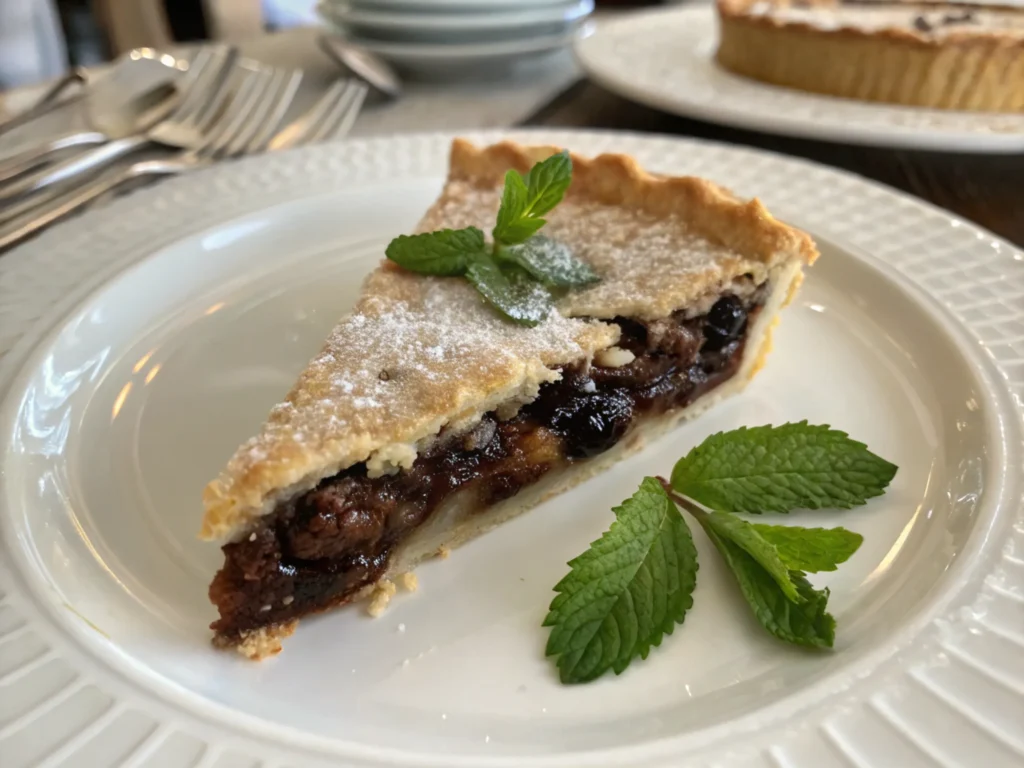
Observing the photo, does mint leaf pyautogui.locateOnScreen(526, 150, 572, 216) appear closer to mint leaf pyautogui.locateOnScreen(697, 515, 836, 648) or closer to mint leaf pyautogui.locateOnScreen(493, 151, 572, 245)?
mint leaf pyautogui.locateOnScreen(493, 151, 572, 245)

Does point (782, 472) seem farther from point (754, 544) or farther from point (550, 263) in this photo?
point (550, 263)

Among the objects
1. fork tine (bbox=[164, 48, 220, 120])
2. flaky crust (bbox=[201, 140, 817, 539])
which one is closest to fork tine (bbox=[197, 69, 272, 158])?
fork tine (bbox=[164, 48, 220, 120])

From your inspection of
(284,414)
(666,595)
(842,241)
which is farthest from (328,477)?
Result: (842,241)

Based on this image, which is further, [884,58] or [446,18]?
Result: [446,18]

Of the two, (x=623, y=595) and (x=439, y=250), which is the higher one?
(x=439, y=250)

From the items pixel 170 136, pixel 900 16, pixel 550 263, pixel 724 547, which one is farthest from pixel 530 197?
pixel 900 16
